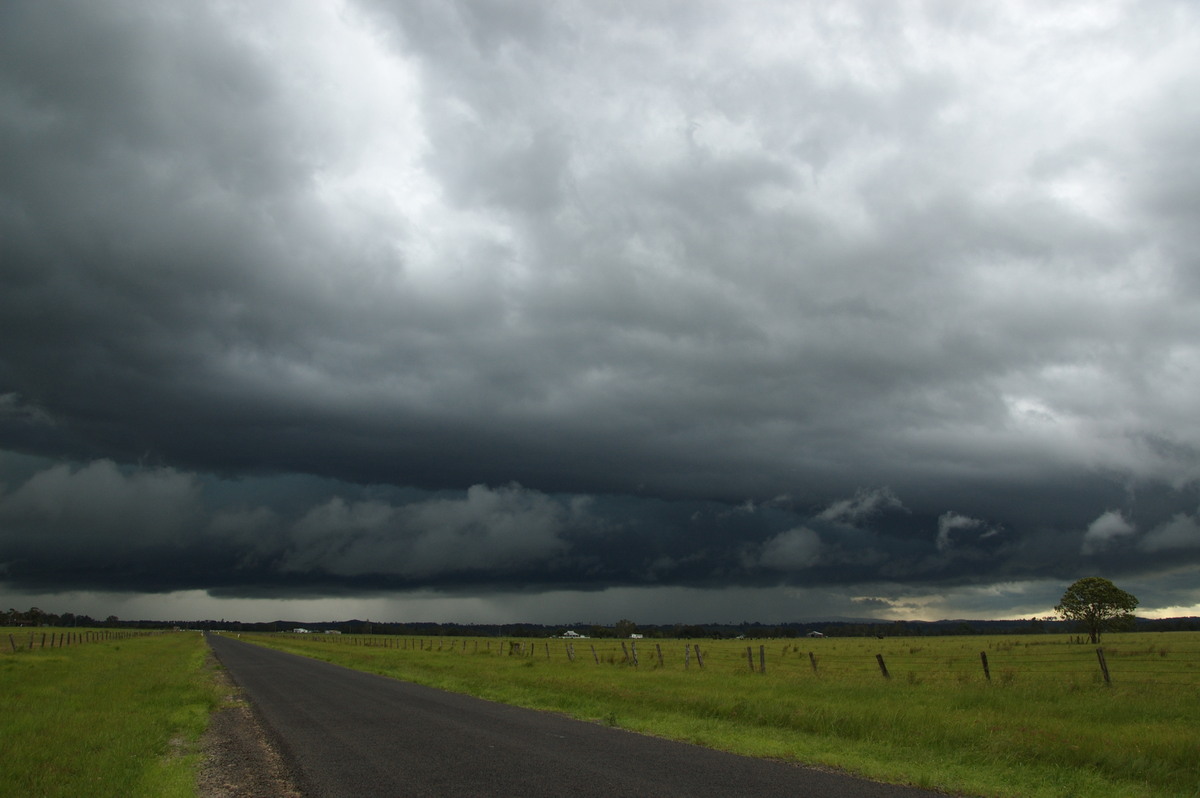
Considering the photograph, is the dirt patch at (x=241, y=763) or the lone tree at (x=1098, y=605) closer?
the dirt patch at (x=241, y=763)

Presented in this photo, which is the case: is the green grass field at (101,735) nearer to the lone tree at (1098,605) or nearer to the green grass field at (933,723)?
the green grass field at (933,723)

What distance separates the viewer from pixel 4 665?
47.2m

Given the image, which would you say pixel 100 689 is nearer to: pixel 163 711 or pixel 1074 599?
pixel 163 711

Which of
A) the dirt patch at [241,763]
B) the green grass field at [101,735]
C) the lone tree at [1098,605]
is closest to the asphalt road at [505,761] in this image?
the dirt patch at [241,763]

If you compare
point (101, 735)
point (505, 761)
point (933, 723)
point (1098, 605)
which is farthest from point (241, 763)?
point (1098, 605)

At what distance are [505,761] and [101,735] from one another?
10.7 metres

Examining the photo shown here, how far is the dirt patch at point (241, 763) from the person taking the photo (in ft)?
39.8

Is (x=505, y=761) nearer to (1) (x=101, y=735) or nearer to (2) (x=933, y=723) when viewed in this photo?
(2) (x=933, y=723)

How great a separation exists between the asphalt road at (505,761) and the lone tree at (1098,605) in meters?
95.5

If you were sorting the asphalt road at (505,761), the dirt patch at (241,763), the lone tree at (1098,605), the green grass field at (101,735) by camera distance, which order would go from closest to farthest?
the asphalt road at (505,761) < the dirt patch at (241,763) < the green grass field at (101,735) < the lone tree at (1098,605)

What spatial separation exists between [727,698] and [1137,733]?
10424mm

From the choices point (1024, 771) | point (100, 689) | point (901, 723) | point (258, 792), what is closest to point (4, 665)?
point (100, 689)

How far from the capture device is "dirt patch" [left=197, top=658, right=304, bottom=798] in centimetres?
→ 1213

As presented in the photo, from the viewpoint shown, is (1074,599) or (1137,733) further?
(1074,599)
